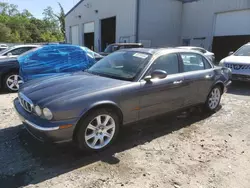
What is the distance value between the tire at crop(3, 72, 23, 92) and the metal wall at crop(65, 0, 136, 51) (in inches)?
402

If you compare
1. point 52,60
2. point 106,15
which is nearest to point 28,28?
point 106,15

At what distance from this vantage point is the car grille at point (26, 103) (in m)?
2.96

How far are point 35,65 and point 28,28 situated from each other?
62.7 meters

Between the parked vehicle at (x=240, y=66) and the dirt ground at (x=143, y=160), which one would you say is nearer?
the dirt ground at (x=143, y=160)

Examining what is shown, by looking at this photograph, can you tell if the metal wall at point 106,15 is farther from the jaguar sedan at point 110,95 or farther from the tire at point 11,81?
the jaguar sedan at point 110,95

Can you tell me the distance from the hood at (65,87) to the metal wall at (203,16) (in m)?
14.9

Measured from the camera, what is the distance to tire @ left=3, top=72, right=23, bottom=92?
668 centimetres

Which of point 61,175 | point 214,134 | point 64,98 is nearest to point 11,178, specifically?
point 61,175

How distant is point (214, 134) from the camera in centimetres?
399

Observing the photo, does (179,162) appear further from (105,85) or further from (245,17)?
(245,17)

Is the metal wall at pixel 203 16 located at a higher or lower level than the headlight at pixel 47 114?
higher

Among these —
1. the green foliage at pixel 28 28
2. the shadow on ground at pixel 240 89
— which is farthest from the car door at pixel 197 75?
the green foliage at pixel 28 28

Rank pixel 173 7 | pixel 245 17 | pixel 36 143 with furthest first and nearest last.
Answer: pixel 173 7 → pixel 245 17 → pixel 36 143

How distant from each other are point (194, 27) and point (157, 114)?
15.7 metres
